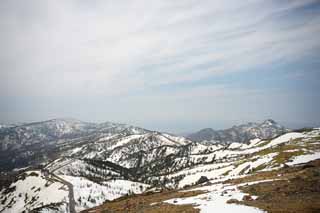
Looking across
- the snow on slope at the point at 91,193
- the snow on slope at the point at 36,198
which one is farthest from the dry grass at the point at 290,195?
the snow on slope at the point at 36,198

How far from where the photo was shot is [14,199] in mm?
196375

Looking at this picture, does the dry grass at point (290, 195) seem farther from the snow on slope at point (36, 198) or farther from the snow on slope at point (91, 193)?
the snow on slope at point (36, 198)

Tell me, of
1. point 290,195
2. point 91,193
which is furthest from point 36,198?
point 290,195

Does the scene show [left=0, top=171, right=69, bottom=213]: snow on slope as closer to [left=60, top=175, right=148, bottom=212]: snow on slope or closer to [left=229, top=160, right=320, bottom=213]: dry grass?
[left=60, top=175, right=148, bottom=212]: snow on slope

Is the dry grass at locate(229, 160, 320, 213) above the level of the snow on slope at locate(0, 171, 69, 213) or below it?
above

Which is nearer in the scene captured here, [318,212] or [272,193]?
[318,212]

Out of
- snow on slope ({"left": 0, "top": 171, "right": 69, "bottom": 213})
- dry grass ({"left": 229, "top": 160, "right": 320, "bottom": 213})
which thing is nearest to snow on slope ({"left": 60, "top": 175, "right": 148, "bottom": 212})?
snow on slope ({"left": 0, "top": 171, "right": 69, "bottom": 213})

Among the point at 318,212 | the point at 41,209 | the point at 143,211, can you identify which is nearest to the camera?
the point at 318,212

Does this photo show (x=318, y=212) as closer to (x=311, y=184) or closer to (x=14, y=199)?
(x=311, y=184)

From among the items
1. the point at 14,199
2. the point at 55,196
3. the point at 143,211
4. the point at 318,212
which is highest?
the point at 318,212

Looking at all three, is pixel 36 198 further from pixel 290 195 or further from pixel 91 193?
pixel 290 195

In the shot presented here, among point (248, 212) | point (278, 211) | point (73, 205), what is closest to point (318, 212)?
point (278, 211)

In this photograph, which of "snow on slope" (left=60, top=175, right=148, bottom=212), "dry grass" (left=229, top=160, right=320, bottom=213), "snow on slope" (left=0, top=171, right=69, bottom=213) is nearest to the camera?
"dry grass" (left=229, top=160, right=320, bottom=213)

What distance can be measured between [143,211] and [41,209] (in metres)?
76.6
